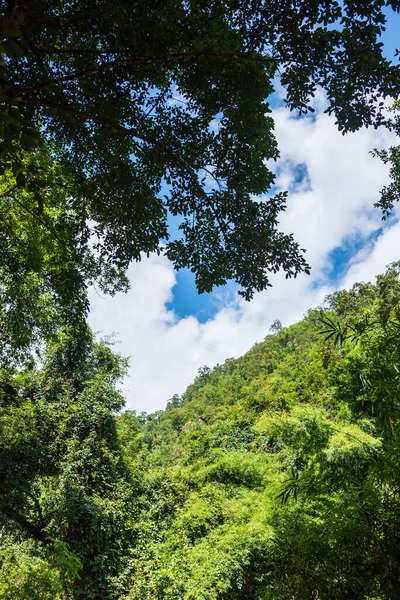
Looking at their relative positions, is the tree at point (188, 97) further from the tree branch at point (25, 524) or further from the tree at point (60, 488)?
the tree branch at point (25, 524)

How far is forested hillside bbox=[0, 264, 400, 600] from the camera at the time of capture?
278 cm

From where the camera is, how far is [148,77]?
12.1 ft

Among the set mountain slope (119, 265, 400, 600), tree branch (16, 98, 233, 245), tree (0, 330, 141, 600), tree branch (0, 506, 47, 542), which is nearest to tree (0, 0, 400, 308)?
tree branch (16, 98, 233, 245)

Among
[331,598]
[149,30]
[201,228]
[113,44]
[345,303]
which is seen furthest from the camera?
[345,303]

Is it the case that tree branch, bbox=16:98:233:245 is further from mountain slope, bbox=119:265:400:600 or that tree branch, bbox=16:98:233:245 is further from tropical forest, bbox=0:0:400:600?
mountain slope, bbox=119:265:400:600

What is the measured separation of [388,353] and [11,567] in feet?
30.5

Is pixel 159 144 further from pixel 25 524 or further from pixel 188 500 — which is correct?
pixel 188 500

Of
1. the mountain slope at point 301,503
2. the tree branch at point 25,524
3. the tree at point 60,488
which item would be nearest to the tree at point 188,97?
the mountain slope at point 301,503

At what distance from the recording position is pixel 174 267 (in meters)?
4.45

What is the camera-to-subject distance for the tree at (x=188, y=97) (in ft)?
9.21

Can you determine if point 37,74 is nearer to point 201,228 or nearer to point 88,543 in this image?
point 201,228

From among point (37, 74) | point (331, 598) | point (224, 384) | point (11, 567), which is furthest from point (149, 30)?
point (224, 384)

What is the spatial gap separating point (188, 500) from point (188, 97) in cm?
1147

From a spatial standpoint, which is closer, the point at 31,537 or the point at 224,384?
the point at 31,537
